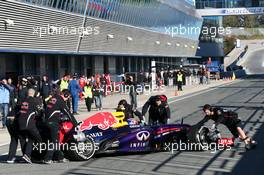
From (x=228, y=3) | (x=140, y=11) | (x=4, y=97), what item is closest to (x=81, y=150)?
(x=4, y=97)

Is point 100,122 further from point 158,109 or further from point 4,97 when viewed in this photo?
point 4,97

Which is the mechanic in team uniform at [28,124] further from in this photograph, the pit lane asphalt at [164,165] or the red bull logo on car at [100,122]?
the red bull logo on car at [100,122]

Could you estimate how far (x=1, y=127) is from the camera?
20.0 metres

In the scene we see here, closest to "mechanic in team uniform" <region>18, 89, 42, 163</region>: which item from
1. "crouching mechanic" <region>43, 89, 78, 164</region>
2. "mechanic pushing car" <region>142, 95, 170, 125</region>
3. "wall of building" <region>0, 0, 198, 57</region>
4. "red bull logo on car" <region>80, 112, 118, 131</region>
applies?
"crouching mechanic" <region>43, 89, 78, 164</region>

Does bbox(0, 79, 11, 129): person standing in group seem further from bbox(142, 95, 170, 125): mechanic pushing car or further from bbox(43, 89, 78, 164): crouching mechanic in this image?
bbox(43, 89, 78, 164): crouching mechanic

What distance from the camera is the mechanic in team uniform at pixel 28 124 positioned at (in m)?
11.6

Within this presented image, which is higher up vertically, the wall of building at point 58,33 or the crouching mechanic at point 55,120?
the wall of building at point 58,33

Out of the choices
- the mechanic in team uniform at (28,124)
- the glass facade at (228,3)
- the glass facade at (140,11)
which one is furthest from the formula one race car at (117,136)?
the glass facade at (228,3)

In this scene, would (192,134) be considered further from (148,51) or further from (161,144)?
(148,51)

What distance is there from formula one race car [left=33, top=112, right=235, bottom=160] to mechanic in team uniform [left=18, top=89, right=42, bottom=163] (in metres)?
0.59

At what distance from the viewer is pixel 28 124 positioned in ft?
38.1

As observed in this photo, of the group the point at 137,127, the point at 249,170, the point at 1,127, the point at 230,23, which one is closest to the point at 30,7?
the point at 1,127

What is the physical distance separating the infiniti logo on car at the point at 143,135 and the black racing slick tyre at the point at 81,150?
990 mm

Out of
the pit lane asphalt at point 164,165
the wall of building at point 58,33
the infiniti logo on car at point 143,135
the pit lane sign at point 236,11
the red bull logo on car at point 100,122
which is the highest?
the pit lane sign at point 236,11
